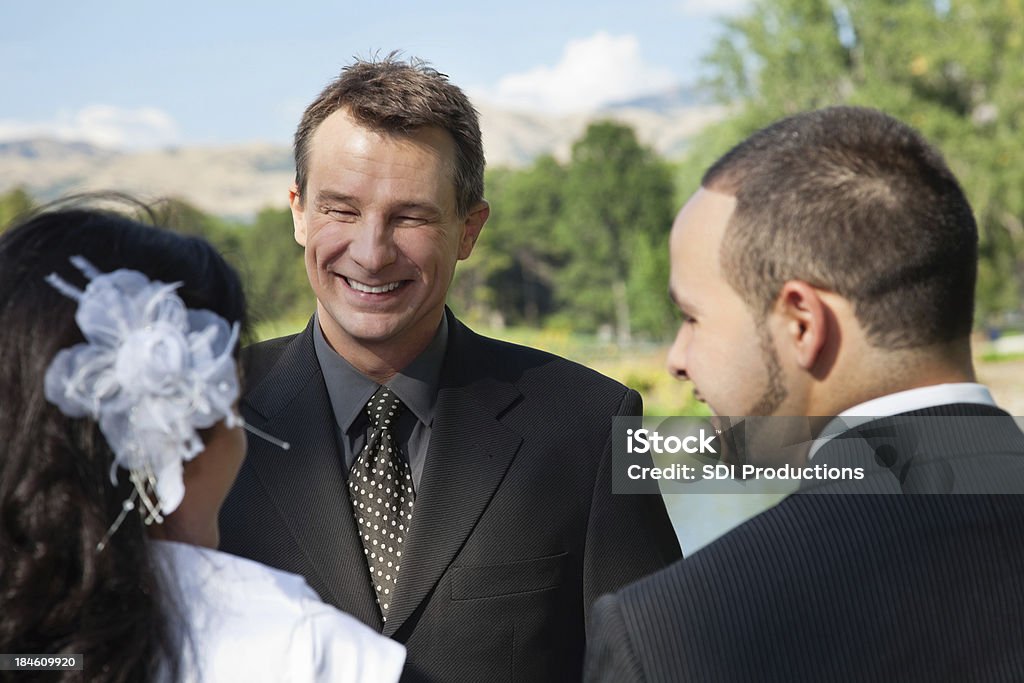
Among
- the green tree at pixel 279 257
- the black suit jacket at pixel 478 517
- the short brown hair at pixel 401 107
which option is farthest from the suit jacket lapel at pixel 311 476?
the green tree at pixel 279 257

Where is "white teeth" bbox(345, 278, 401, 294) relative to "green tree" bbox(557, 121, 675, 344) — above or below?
below

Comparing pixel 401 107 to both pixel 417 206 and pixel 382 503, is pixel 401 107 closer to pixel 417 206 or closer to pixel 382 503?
pixel 417 206

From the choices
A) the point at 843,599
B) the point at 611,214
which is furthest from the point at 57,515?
the point at 611,214

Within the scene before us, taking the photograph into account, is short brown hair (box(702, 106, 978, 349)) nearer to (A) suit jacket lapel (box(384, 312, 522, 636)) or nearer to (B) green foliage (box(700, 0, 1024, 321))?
(A) suit jacket lapel (box(384, 312, 522, 636))

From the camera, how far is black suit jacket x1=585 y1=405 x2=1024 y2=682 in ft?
5.32

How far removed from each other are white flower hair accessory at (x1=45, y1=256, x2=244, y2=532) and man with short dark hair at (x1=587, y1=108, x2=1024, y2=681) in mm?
644

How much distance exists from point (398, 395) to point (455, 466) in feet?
0.77

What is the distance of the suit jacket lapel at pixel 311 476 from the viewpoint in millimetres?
2732

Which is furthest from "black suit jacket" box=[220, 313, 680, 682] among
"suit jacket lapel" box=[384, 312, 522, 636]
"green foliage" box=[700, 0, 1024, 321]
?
"green foliage" box=[700, 0, 1024, 321]

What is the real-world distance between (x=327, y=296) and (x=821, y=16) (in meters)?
30.3

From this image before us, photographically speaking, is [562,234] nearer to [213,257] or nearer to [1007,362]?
[1007,362]

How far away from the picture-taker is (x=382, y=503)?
285 centimetres

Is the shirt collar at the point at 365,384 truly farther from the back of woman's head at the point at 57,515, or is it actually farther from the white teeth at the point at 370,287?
the back of woman's head at the point at 57,515

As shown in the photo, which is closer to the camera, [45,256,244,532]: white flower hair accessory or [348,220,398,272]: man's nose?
[45,256,244,532]: white flower hair accessory
